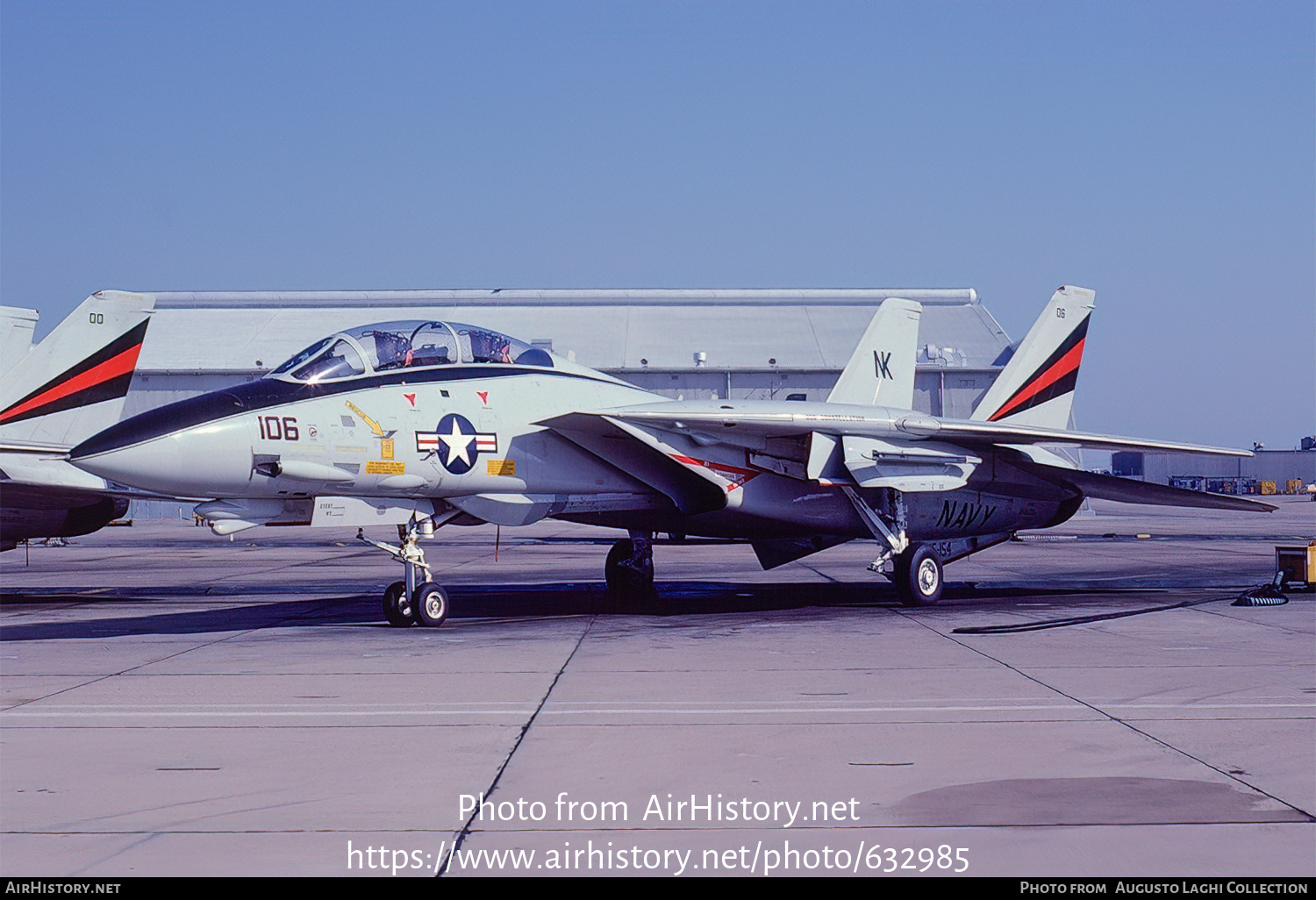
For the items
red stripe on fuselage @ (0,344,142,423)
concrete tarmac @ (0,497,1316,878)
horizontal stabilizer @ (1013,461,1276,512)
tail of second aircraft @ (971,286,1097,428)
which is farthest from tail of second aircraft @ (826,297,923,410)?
red stripe on fuselage @ (0,344,142,423)

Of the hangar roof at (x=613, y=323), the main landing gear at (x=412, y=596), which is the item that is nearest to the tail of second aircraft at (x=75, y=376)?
the main landing gear at (x=412, y=596)

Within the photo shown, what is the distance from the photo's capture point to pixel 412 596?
→ 12430 mm

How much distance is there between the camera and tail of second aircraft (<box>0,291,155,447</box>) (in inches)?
607

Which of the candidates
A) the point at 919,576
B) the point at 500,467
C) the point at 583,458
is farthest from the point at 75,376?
the point at 919,576

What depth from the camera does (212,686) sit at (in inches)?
Answer: 340

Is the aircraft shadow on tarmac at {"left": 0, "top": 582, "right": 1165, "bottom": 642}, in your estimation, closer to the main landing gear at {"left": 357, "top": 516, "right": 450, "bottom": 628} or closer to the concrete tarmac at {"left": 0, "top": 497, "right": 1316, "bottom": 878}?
the concrete tarmac at {"left": 0, "top": 497, "right": 1316, "bottom": 878}

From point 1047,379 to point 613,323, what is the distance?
3557 centimetres

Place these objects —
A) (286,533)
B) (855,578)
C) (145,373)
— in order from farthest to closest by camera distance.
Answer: (145,373), (286,533), (855,578)

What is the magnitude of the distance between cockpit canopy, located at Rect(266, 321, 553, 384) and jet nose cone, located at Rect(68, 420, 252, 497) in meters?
1.06

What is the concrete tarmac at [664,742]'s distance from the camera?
14.9ft

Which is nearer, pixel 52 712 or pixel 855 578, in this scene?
pixel 52 712

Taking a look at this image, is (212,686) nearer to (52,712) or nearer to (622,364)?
(52,712)
